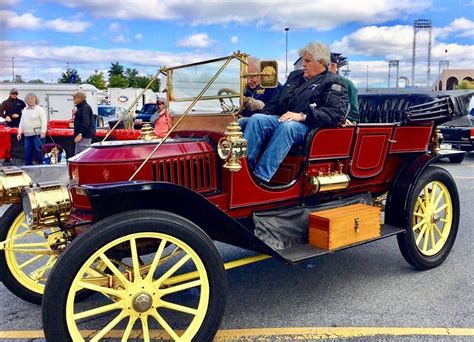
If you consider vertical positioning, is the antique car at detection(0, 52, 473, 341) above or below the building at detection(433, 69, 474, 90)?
below

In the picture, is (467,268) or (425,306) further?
(467,268)

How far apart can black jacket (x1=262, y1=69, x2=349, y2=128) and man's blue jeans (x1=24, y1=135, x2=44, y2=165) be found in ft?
21.1

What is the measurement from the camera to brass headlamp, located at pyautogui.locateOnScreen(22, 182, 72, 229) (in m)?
2.60

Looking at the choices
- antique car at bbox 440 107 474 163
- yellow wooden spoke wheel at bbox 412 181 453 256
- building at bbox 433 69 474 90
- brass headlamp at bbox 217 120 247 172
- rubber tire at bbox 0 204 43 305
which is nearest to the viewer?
brass headlamp at bbox 217 120 247 172

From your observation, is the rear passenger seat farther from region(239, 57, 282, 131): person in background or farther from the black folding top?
region(239, 57, 282, 131): person in background

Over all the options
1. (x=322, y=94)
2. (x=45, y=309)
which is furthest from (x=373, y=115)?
(x=45, y=309)

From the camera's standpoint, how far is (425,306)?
3.28 metres

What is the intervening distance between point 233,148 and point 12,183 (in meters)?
1.37

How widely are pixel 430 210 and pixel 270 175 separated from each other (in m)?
1.63

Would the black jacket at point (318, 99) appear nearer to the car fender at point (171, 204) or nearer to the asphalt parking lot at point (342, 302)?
the car fender at point (171, 204)

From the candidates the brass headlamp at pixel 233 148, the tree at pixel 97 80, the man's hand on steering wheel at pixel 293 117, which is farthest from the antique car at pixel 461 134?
the tree at pixel 97 80

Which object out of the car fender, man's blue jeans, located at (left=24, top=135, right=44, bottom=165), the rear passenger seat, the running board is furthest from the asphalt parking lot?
man's blue jeans, located at (left=24, top=135, right=44, bottom=165)

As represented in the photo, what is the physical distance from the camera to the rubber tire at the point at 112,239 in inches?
85.6

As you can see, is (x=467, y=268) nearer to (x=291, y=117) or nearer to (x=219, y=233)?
(x=291, y=117)
